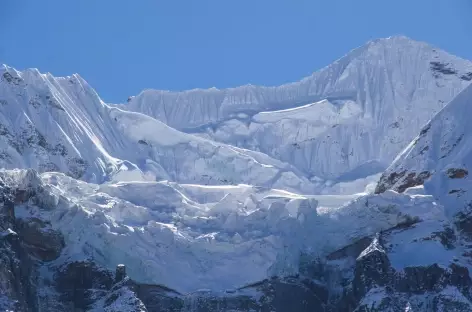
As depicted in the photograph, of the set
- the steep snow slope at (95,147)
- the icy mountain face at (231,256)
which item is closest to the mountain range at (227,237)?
the icy mountain face at (231,256)

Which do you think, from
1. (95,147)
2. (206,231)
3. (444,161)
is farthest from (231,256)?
(95,147)

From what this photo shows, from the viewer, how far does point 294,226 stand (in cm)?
14712

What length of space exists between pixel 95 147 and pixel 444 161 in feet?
174

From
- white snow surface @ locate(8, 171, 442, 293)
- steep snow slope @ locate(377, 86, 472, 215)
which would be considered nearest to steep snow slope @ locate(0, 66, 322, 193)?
white snow surface @ locate(8, 171, 442, 293)

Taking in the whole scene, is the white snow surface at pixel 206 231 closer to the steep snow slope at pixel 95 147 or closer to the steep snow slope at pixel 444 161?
the steep snow slope at pixel 444 161

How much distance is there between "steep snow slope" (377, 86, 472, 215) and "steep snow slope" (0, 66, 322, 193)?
1271 inches

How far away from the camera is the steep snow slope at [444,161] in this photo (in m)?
144

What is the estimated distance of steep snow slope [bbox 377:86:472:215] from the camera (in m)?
144

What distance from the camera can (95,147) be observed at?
18462cm

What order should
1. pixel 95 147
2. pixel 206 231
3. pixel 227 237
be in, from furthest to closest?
pixel 95 147
pixel 206 231
pixel 227 237

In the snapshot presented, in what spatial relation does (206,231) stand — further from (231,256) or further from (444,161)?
(444,161)

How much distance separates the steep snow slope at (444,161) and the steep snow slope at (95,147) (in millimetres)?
32295

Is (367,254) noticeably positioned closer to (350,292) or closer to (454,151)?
(350,292)

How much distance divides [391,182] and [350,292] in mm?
24958
